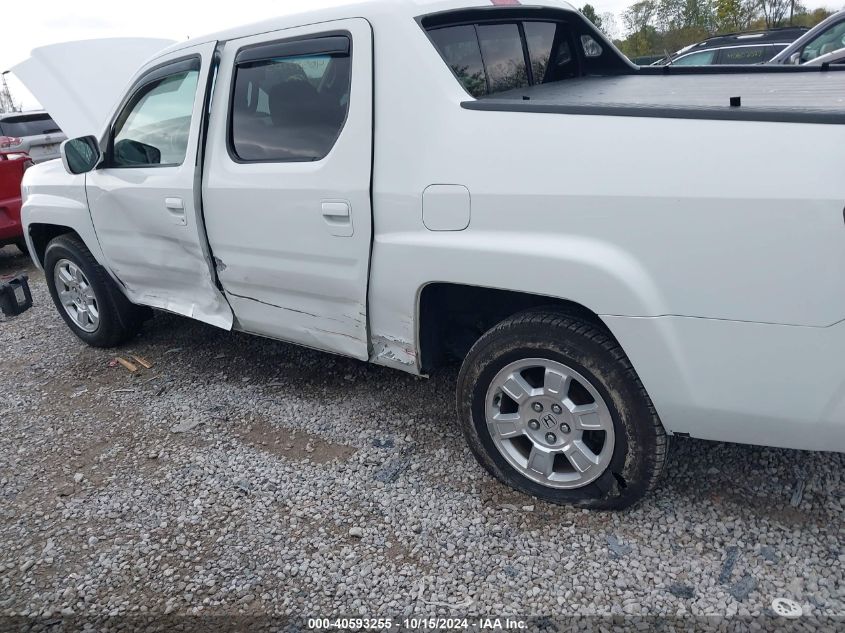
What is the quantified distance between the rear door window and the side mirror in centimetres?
546

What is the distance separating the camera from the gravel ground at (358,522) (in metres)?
Answer: 2.28

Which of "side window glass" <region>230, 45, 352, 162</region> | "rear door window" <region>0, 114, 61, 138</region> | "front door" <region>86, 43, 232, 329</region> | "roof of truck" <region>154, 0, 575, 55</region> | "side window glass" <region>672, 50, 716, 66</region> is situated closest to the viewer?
"roof of truck" <region>154, 0, 575, 55</region>

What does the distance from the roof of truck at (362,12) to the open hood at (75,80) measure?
1.92m

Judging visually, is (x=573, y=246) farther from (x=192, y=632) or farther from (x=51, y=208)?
(x=51, y=208)

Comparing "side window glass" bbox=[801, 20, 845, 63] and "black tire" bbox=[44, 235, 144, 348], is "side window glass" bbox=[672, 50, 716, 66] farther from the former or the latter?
"black tire" bbox=[44, 235, 144, 348]

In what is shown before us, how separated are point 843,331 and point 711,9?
4534cm

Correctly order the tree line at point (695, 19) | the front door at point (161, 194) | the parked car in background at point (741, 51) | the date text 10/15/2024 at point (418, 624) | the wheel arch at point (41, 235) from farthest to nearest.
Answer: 1. the tree line at point (695, 19)
2. the parked car in background at point (741, 51)
3. the wheel arch at point (41, 235)
4. the front door at point (161, 194)
5. the date text 10/15/2024 at point (418, 624)

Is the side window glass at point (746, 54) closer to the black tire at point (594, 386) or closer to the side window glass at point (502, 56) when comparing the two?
→ the side window glass at point (502, 56)

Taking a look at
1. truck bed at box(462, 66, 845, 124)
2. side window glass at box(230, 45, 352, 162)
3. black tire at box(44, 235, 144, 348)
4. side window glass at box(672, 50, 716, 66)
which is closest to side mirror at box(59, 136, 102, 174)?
black tire at box(44, 235, 144, 348)

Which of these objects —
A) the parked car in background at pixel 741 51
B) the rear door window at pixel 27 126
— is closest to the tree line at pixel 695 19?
the parked car in background at pixel 741 51

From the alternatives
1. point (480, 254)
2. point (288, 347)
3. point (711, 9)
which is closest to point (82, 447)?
point (288, 347)

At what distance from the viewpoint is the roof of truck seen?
8.53 feet

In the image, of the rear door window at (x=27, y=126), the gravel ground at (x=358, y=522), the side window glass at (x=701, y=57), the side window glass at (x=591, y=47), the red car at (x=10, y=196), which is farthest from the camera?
the side window glass at (x=701, y=57)

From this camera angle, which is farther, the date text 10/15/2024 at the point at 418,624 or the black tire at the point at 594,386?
the black tire at the point at 594,386
